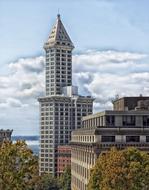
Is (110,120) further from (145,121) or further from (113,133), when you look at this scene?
(145,121)

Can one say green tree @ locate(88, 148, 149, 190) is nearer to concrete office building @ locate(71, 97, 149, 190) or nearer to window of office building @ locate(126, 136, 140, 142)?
concrete office building @ locate(71, 97, 149, 190)

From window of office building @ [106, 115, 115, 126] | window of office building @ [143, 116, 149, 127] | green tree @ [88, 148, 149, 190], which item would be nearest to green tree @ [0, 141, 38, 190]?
green tree @ [88, 148, 149, 190]

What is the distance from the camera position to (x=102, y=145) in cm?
11256

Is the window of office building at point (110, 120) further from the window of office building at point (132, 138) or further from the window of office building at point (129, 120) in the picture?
the window of office building at point (132, 138)

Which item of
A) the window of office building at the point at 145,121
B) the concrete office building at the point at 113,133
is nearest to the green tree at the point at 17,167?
the concrete office building at the point at 113,133

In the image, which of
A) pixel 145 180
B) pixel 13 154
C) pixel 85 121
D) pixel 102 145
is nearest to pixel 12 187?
pixel 13 154

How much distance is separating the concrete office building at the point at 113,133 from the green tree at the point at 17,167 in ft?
144

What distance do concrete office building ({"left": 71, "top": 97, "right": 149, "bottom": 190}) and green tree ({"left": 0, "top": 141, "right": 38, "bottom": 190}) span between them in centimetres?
4387

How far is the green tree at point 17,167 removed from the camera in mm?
68875

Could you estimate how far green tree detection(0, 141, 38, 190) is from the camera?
68875mm

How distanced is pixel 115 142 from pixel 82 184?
27.7 metres

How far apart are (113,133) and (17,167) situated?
4610cm

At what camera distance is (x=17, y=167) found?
7075cm

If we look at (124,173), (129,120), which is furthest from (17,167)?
(129,120)
